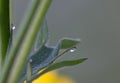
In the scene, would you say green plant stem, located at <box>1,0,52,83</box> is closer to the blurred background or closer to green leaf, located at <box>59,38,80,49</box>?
green leaf, located at <box>59,38,80,49</box>

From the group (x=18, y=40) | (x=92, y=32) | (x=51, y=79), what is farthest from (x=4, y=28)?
(x=92, y=32)

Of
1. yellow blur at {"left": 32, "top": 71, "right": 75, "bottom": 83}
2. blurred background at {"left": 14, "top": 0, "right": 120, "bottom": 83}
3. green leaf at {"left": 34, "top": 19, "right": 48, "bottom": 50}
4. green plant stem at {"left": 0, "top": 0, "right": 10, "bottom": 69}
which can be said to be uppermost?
green plant stem at {"left": 0, "top": 0, "right": 10, "bottom": 69}

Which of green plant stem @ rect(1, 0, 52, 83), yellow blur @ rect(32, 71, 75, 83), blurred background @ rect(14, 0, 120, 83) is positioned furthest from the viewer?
blurred background @ rect(14, 0, 120, 83)

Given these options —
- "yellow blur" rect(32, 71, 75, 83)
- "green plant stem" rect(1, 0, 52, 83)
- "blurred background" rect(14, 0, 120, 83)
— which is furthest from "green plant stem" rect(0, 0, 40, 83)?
"blurred background" rect(14, 0, 120, 83)

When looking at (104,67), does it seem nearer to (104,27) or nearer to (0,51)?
(104,27)

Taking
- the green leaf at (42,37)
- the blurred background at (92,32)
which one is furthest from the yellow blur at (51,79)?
the blurred background at (92,32)

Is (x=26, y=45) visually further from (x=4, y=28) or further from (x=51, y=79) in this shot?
(x=51, y=79)

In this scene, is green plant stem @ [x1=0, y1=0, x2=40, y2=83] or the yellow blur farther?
the yellow blur
